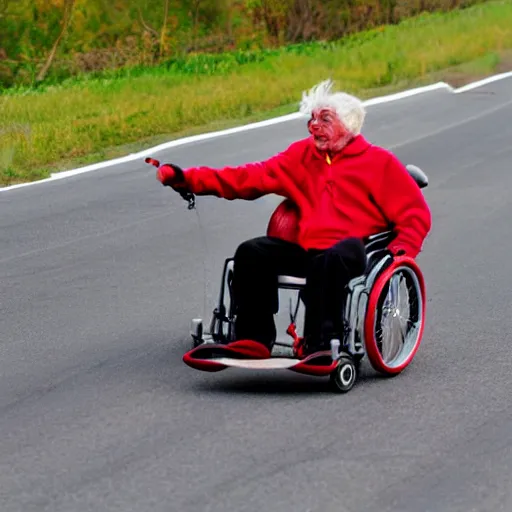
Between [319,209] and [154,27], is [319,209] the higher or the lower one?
the higher one

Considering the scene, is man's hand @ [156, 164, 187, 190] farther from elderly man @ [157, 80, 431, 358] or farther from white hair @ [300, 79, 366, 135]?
white hair @ [300, 79, 366, 135]

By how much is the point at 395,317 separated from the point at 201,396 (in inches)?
39.9

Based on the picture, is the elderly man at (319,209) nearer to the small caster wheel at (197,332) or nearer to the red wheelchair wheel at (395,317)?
the red wheelchair wheel at (395,317)

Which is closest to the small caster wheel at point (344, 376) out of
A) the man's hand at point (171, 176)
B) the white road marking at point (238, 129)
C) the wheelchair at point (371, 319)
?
the wheelchair at point (371, 319)

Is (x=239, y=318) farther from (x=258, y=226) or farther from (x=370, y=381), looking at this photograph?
(x=258, y=226)

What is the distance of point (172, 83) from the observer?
80.4ft

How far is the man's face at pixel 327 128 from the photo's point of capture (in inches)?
328

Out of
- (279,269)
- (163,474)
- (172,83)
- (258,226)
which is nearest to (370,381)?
(279,269)

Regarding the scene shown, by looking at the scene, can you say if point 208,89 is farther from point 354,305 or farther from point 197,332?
point 354,305

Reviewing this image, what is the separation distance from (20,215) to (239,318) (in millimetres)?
6203

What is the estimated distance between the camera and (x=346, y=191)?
27.3 ft

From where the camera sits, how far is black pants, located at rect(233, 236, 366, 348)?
805 cm

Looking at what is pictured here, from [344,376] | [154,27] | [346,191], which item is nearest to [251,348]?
[344,376]

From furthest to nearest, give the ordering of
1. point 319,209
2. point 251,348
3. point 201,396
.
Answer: point 319,209, point 251,348, point 201,396
